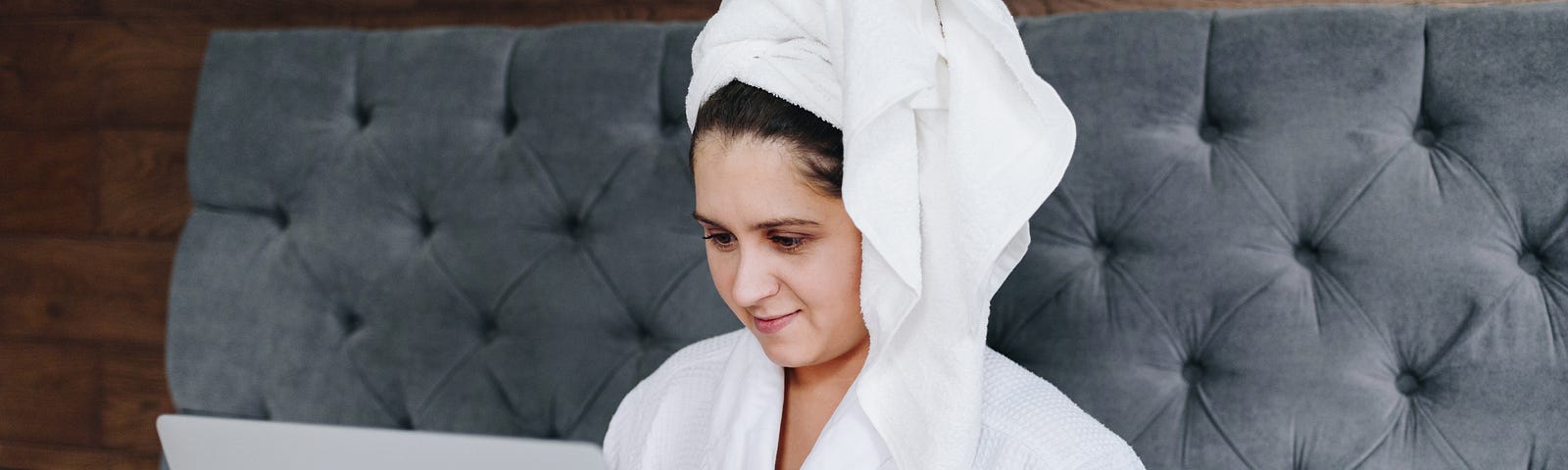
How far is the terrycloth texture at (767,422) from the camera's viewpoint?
2.88ft

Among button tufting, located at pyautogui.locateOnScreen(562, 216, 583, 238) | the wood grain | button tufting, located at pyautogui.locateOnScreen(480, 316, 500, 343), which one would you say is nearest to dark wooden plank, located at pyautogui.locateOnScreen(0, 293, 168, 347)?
the wood grain

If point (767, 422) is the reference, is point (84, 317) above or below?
below

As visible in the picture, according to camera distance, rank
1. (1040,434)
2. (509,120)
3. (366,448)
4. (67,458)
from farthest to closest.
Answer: (67,458)
(509,120)
(1040,434)
(366,448)

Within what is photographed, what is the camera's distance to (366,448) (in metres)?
0.65

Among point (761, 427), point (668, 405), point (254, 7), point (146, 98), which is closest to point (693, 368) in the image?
point (668, 405)

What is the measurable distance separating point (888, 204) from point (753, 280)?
14cm

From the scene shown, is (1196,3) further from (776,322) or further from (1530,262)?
(776,322)

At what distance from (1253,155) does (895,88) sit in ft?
1.72

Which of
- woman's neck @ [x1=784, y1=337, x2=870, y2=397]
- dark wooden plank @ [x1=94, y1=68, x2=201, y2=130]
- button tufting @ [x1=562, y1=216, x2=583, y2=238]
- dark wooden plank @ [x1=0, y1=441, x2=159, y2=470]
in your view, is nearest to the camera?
woman's neck @ [x1=784, y1=337, x2=870, y2=397]

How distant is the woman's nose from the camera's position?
2.83ft

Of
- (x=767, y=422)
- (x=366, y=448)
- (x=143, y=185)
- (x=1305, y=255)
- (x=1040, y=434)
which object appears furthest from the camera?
(x=143, y=185)

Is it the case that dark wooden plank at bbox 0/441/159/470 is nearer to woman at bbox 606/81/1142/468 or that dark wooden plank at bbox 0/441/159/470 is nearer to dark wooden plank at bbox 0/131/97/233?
dark wooden plank at bbox 0/131/97/233

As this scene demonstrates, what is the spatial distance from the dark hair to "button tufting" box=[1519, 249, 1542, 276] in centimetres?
69

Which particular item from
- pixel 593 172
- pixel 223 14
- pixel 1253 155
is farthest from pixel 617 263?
pixel 223 14
